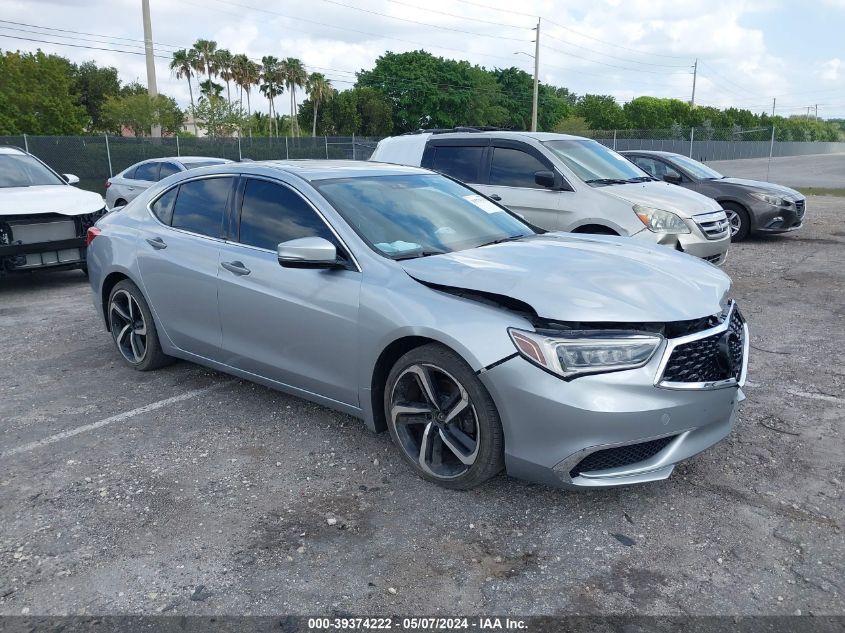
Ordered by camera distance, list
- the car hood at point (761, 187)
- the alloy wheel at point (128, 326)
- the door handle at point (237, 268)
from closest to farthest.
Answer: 1. the door handle at point (237, 268)
2. the alloy wheel at point (128, 326)
3. the car hood at point (761, 187)

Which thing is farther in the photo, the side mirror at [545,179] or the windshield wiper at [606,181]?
the windshield wiper at [606,181]

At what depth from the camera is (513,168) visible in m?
8.35

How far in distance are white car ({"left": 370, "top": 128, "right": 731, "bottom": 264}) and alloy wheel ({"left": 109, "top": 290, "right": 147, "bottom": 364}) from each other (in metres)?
3.76

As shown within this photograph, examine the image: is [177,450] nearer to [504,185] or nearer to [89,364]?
[89,364]

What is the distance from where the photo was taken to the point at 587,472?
322 cm

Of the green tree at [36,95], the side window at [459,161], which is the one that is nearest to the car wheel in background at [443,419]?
the side window at [459,161]

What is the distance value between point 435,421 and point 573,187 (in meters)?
4.94

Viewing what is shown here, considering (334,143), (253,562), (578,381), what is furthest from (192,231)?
(334,143)

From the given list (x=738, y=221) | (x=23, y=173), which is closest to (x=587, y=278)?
(x=23, y=173)

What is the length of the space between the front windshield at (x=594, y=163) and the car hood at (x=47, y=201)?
5.80 metres

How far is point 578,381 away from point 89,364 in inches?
175

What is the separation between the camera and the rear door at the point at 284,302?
3973mm

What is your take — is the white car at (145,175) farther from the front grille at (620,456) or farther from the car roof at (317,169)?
the front grille at (620,456)

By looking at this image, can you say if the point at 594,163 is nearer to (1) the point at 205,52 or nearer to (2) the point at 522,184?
(2) the point at 522,184
